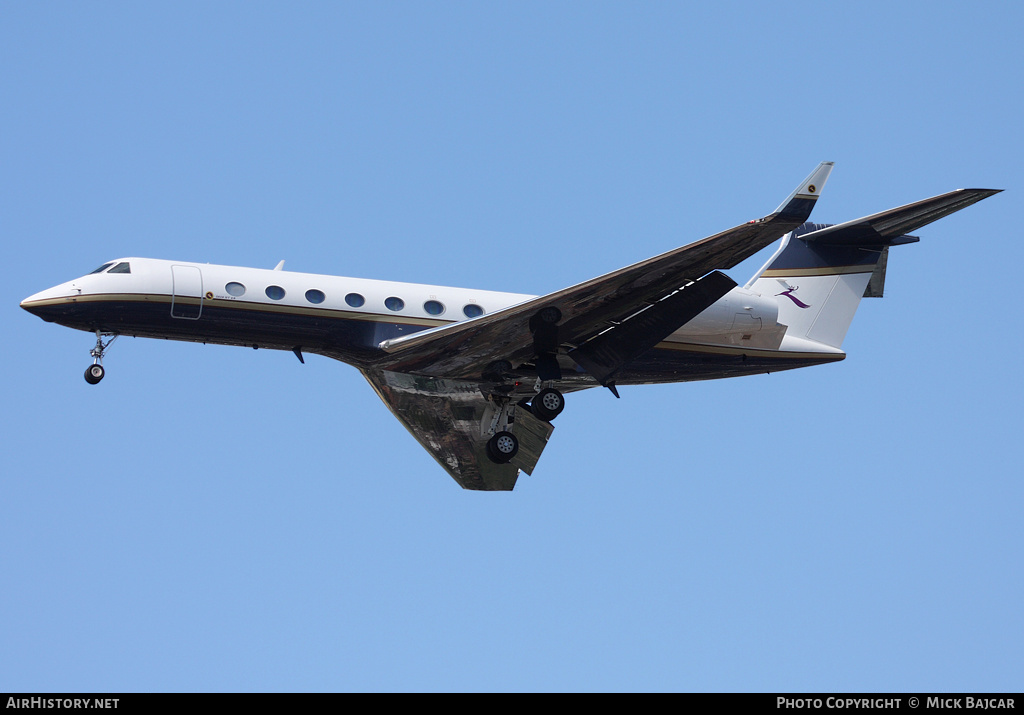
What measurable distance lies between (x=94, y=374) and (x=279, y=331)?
11.4 feet

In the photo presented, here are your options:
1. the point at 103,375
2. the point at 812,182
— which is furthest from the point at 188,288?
the point at 812,182

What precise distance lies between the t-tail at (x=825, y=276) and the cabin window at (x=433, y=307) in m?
6.84

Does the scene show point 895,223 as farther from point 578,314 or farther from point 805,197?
point 578,314

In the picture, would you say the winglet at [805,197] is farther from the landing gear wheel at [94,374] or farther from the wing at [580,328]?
the landing gear wheel at [94,374]

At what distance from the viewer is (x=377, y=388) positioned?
23.2m

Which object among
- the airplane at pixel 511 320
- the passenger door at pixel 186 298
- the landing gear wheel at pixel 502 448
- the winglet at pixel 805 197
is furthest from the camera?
A: the landing gear wheel at pixel 502 448

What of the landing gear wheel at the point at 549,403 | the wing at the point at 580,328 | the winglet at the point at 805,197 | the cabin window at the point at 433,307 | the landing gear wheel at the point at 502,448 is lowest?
the landing gear wheel at the point at 502,448

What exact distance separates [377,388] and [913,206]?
11201mm

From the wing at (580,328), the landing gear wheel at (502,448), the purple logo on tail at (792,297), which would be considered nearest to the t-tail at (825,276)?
the purple logo on tail at (792,297)

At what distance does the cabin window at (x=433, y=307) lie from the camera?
67.5ft

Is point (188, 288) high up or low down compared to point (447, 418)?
up

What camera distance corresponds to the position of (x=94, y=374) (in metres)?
20.0

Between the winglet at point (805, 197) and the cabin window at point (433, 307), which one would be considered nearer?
the winglet at point (805, 197)
